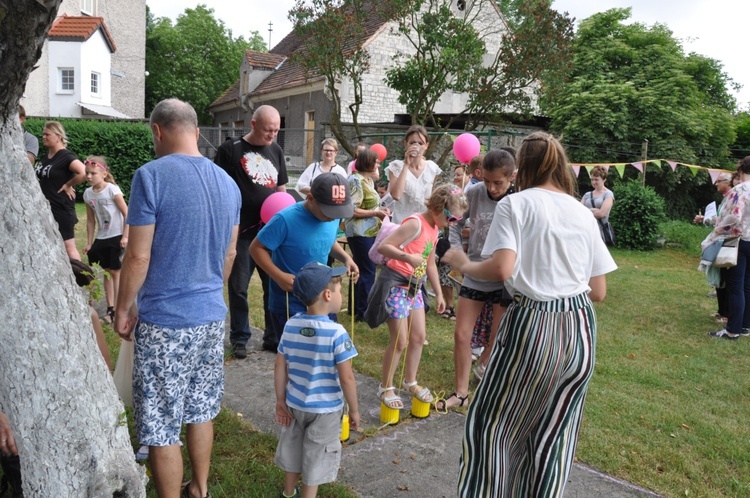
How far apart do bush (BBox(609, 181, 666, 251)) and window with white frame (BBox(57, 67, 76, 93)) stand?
25.4m

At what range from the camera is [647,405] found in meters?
4.77

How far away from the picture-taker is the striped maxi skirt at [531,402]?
260cm

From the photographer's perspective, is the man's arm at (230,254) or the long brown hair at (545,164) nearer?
the long brown hair at (545,164)

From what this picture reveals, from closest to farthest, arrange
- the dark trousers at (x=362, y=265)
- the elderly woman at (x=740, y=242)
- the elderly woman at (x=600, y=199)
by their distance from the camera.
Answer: the dark trousers at (x=362, y=265)
the elderly woman at (x=740, y=242)
the elderly woman at (x=600, y=199)

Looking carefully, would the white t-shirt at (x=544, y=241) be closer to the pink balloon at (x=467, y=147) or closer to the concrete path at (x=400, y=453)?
the concrete path at (x=400, y=453)

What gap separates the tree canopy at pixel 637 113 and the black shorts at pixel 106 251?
550 inches

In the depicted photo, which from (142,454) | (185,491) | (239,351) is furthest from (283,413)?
(239,351)

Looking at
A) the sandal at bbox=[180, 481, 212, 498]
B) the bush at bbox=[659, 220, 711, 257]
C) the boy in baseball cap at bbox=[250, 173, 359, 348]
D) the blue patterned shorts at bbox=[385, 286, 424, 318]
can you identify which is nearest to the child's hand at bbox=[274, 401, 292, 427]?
the sandal at bbox=[180, 481, 212, 498]

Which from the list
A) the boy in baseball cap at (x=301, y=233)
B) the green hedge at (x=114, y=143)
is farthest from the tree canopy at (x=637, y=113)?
the boy in baseball cap at (x=301, y=233)

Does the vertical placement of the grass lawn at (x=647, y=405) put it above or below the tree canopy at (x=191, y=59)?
below

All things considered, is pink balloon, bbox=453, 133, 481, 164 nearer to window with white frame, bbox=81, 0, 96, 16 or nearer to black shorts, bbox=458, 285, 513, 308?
black shorts, bbox=458, 285, 513, 308

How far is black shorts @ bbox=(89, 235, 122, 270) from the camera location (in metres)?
6.14

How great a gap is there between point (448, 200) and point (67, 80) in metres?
29.8

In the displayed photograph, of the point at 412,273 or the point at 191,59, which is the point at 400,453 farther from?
the point at 191,59
